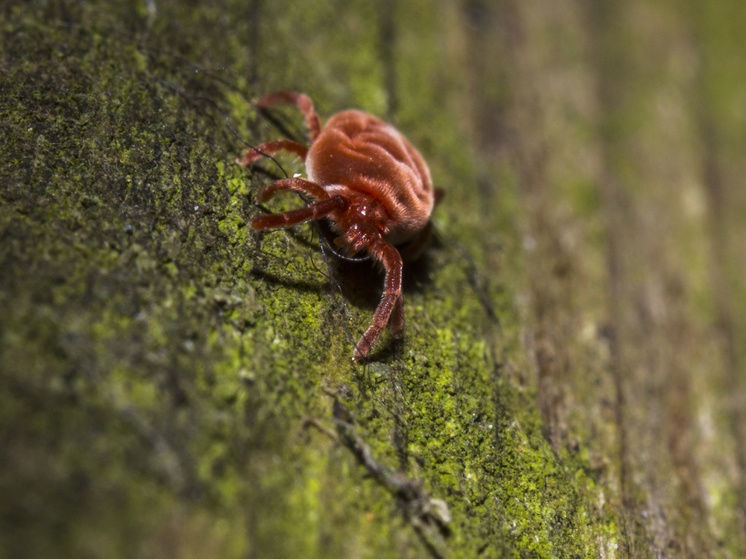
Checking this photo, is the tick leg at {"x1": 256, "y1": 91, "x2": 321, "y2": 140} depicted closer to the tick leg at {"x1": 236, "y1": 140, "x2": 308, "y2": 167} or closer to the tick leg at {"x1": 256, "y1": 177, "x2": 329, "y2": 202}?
the tick leg at {"x1": 236, "y1": 140, "x2": 308, "y2": 167}

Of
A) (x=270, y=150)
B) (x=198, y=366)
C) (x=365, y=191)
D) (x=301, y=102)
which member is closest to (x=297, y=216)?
(x=365, y=191)

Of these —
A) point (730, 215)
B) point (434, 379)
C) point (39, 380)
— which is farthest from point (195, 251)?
point (730, 215)

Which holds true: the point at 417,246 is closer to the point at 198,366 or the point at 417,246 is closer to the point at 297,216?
the point at 297,216

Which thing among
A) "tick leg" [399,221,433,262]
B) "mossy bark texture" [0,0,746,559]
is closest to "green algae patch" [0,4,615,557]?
"mossy bark texture" [0,0,746,559]

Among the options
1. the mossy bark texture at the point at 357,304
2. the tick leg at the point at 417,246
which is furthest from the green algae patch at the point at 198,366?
the tick leg at the point at 417,246

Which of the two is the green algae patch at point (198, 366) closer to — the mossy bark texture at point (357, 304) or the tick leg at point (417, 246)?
the mossy bark texture at point (357, 304)

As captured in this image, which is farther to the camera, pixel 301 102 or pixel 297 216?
pixel 301 102
